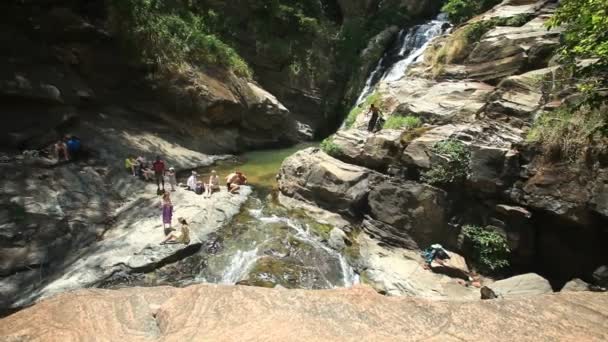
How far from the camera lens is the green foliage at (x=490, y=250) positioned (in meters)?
10.9

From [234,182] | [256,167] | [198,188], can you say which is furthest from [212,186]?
[256,167]

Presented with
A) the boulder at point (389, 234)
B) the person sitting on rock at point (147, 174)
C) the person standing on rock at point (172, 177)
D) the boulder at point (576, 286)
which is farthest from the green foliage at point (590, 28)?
the person sitting on rock at point (147, 174)

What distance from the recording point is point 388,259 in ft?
37.3

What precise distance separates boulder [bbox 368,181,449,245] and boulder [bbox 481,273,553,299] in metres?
2.40

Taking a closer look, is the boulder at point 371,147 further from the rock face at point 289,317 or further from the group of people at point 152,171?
the rock face at point 289,317

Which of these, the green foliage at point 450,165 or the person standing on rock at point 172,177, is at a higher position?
the green foliage at point 450,165

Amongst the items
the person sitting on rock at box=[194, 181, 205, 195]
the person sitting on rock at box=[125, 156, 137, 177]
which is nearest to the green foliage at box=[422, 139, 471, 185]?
the person sitting on rock at box=[194, 181, 205, 195]

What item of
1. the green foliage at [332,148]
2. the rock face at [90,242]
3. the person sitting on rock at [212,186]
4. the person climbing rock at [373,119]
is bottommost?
the rock face at [90,242]

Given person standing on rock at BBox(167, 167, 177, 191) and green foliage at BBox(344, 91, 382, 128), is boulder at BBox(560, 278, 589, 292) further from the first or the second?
person standing on rock at BBox(167, 167, 177, 191)

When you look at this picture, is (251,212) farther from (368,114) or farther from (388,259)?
(368,114)

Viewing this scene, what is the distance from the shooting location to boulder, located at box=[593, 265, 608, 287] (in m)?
9.30

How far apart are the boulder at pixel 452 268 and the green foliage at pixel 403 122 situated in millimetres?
4903

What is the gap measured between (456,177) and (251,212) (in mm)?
6965

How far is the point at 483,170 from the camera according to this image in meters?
11.1
